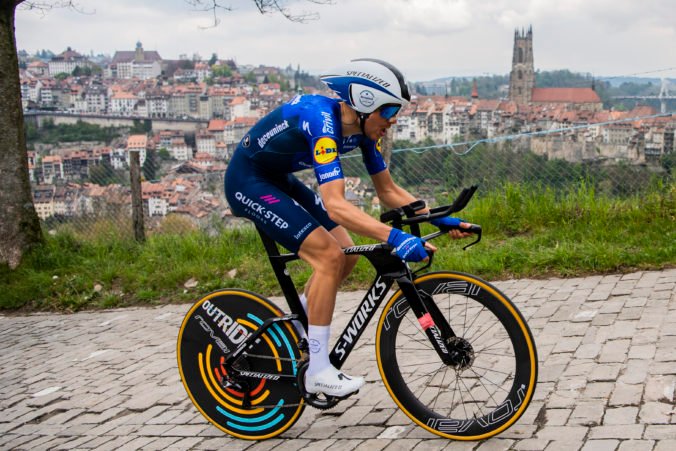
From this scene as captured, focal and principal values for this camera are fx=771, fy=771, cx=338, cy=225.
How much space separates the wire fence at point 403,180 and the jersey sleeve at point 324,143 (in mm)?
3980

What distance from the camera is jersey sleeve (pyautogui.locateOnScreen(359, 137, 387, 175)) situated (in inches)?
165

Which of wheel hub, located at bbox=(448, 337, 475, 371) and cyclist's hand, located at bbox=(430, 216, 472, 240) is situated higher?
cyclist's hand, located at bbox=(430, 216, 472, 240)

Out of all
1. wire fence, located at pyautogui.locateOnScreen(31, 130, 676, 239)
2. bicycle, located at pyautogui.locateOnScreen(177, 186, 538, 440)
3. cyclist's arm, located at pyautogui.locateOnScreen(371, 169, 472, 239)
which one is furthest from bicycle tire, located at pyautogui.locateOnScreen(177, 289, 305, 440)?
wire fence, located at pyautogui.locateOnScreen(31, 130, 676, 239)

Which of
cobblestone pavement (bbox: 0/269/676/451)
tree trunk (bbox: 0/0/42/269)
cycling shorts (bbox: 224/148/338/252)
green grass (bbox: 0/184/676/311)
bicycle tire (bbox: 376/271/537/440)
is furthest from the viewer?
tree trunk (bbox: 0/0/42/269)

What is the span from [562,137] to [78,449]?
7.41 m

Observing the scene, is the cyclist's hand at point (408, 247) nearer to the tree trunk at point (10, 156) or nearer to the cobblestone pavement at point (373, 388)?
the cobblestone pavement at point (373, 388)

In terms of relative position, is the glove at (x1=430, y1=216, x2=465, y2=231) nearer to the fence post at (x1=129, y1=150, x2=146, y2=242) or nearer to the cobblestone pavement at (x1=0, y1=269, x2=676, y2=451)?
the cobblestone pavement at (x1=0, y1=269, x2=676, y2=451)

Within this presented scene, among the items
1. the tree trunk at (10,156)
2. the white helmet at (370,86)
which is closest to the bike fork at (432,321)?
the white helmet at (370,86)

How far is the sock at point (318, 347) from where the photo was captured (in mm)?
4105

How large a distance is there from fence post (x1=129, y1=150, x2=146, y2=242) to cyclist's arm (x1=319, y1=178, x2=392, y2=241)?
677 cm

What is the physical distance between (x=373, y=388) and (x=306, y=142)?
5.81 feet

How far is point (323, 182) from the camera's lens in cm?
378

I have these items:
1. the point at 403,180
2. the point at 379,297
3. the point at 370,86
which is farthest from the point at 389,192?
the point at 403,180

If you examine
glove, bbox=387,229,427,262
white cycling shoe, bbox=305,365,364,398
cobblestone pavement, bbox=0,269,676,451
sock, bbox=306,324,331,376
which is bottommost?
cobblestone pavement, bbox=0,269,676,451
